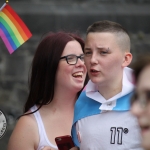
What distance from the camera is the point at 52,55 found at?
349 cm

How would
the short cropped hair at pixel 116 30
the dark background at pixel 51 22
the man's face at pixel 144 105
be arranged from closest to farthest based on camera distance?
the man's face at pixel 144 105 < the short cropped hair at pixel 116 30 < the dark background at pixel 51 22

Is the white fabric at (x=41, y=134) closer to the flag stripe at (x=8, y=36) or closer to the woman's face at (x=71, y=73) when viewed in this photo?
the woman's face at (x=71, y=73)

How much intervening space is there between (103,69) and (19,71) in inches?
205

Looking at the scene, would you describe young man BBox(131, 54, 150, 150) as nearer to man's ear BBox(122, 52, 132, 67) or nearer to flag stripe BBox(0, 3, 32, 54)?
man's ear BBox(122, 52, 132, 67)

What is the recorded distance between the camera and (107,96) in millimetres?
2711

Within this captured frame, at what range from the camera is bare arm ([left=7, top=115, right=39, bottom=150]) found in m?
3.35

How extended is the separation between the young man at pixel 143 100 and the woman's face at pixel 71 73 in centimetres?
212

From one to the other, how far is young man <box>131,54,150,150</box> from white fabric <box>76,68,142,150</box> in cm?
131

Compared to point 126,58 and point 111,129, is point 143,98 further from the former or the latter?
point 126,58

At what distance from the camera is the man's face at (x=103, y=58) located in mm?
2680

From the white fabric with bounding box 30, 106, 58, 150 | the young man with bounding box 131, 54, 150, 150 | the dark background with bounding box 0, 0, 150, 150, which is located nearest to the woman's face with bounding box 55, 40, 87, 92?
the white fabric with bounding box 30, 106, 58, 150

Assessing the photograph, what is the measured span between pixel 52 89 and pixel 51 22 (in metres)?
4.43

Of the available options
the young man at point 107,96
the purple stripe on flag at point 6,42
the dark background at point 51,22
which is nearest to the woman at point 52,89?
the purple stripe on flag at point 6,42

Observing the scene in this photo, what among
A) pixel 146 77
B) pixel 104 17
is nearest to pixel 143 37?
pixel 104 17
